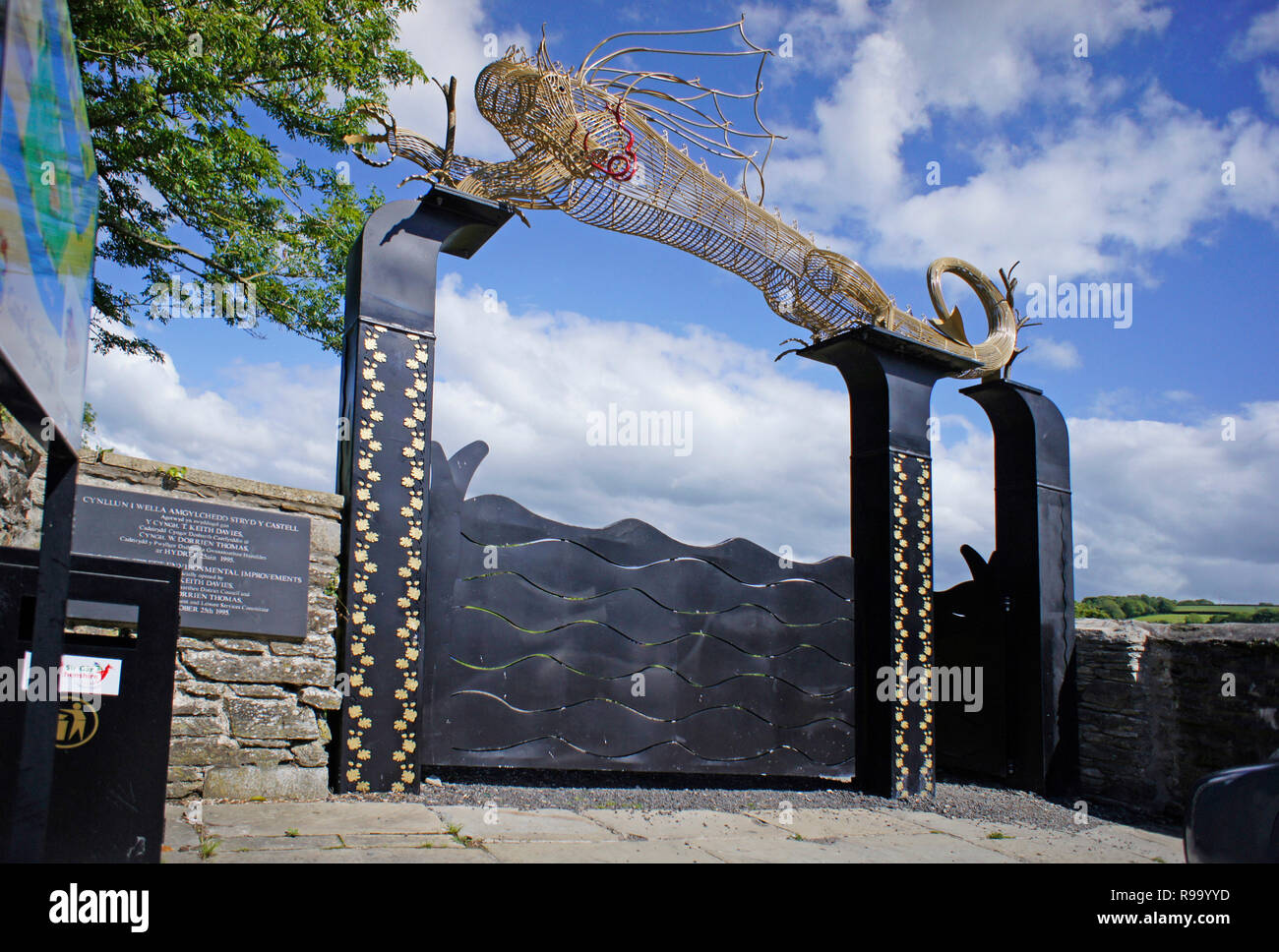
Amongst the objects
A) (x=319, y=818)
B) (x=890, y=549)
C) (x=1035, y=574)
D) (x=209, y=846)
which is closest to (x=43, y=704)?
(x=209, y=846)

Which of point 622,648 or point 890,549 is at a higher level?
point 890,549

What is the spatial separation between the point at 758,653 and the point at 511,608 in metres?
2.04

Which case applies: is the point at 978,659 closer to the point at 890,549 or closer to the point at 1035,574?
the point at 1035,574

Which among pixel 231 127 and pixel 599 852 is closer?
pixel 599 852

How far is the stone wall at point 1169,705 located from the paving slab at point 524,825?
4.94 meters

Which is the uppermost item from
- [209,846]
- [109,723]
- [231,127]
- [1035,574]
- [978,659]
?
[231,127]

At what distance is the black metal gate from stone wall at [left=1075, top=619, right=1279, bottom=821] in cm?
236

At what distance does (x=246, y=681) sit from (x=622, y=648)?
240 centimetres

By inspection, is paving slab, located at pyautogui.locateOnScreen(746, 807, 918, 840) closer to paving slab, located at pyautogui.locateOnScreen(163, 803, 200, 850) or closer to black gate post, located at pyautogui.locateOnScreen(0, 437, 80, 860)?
paving slab, located at pyautogui.locateOnScreen(163, 803, 200, 850)

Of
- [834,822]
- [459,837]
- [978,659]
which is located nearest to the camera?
[459,837]

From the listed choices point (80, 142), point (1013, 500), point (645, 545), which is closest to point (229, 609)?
point (645, 545)

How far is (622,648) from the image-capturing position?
5.89m

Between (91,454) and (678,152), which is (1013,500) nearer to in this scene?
(678,152)

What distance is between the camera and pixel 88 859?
249 cm
